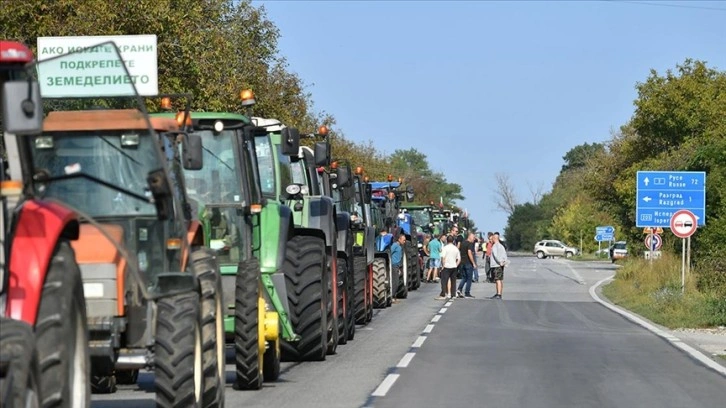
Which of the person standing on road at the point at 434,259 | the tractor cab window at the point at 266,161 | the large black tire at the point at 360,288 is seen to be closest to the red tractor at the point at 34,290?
the tractor cab window at the point at 266,161

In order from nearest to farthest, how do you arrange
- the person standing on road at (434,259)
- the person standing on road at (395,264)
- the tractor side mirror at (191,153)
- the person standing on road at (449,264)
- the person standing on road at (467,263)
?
the tractor side mirror at (191,153)
the person standing on road at (395,264)
the person standing on road at (449,264)
the person standing on road at (467,263)
the person standing on road at (434,259)

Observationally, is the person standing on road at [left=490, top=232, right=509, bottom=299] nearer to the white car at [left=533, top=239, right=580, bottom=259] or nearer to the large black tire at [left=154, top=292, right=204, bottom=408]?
the large black tire at [left=154, top=292, right=204, bottom=408]

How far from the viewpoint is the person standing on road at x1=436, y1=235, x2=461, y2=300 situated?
127 feet

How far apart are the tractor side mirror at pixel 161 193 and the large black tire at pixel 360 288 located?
14.6m

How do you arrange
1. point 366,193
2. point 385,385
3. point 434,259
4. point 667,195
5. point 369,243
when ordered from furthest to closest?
point 434,259 < point 667,195 < point 366,193 < point 369,243 < point 385,385

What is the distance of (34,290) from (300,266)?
991cm

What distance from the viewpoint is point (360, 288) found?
26281 millimetres

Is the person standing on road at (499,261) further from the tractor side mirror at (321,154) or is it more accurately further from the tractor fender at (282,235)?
the tractor fender at (282,235)

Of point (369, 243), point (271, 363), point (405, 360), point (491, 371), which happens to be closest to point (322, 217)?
point (405, 360)

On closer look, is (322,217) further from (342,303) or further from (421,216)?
(421,216)

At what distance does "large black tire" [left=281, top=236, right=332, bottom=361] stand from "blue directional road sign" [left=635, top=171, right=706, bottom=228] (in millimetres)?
20354

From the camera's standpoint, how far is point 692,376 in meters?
17.8

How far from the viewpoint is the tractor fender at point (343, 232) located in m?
22.5

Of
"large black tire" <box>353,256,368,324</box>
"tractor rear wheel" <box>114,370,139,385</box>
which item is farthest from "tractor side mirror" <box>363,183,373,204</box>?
"tractor rear wheel" <box>114,370,139,385</box>
